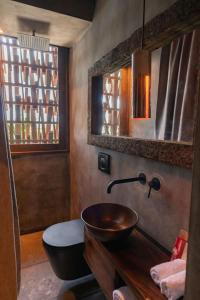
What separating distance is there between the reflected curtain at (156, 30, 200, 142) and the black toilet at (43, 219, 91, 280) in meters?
1.04

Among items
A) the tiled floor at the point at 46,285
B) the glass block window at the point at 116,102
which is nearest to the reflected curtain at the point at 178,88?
the glass block window at the point at 116,102

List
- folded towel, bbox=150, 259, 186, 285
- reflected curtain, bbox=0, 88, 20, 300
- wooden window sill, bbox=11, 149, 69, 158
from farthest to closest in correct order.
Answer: wooden window sill, bbox=11, 149, 69, 158 → folded towel, bbox=150, 259, 186, 285 → reflected curtain, bbox=0, 88, 20, 300

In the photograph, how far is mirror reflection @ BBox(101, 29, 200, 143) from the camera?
94 cm

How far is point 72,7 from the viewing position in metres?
1.69

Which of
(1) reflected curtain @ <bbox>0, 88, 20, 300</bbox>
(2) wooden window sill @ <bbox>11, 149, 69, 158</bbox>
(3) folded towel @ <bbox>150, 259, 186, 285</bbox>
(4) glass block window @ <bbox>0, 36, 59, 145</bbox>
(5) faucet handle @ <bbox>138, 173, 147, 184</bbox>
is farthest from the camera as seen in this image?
(2) wooden window sill @ <bbox>11, 149, 69, 158</bbox>

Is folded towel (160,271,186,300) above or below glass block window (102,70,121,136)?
below

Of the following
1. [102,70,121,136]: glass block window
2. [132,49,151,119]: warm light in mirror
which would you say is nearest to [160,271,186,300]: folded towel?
[132,49,151,119]: warm light in mirror

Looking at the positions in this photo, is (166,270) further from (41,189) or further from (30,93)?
(30,93)

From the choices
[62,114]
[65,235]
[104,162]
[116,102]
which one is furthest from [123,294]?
[62,114]

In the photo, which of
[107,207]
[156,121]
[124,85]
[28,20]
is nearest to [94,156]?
[107,207]

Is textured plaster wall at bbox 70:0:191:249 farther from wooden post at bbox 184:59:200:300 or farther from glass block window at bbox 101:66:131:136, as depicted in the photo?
wooden post at bbox 184:59:200:300

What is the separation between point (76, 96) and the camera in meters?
2.24

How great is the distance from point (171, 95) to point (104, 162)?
0.79m

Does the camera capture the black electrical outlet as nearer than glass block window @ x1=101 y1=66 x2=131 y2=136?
No
